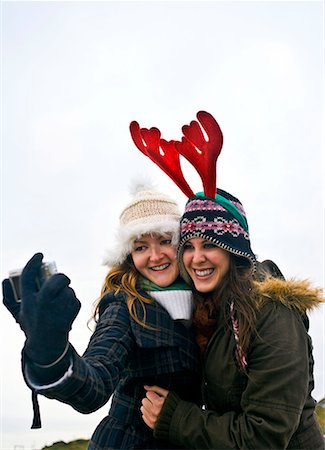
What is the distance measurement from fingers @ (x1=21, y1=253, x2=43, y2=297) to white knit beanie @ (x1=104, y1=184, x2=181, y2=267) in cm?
125

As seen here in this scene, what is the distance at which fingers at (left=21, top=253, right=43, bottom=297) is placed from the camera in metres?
2.15

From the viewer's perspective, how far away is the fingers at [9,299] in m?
2.33

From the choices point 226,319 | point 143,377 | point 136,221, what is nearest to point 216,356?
point 226,319

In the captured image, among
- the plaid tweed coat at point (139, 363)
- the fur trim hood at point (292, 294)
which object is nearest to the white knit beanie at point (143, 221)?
the plaid tweed coat at point (139, 363)

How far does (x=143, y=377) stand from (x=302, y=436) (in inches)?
32.4

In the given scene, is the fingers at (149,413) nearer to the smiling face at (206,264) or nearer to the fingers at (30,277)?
the smiling face at (206,264)

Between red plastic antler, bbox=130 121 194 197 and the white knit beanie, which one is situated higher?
red plastic antler, bbox=130 121 194 197

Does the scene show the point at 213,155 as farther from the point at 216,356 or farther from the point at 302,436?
the point at 302,436

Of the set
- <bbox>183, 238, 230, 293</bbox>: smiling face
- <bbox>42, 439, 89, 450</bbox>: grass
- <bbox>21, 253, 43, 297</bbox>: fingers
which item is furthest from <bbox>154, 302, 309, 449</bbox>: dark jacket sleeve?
<bbox>42, 439, 89, 450</bbox>: grass

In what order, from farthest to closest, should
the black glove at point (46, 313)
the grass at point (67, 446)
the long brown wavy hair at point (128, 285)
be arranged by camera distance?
the grass at point (67, 446) → the long brown wavy hair at point (128, 285) → the black glove at point (46, 313)

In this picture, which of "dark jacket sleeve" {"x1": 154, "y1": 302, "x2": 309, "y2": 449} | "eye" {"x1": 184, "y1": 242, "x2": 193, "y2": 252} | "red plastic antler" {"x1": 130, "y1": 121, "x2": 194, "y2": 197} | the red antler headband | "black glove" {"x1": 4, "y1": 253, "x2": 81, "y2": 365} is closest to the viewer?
"black glove" {"x1": 4, "y1": 253, "x2": 81, "y2": 365}

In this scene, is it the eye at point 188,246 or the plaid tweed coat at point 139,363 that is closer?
the plaid tweed coat at point 139,363

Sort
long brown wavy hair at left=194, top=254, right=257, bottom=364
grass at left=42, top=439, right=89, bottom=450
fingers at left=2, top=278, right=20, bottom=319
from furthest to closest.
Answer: grass at left=42, top=439, right=89, bottom=450
long brown wavy hair at left=194, top=254, right=257, bottom=364
fingers at left=2, top=278, right=20, bottom=319

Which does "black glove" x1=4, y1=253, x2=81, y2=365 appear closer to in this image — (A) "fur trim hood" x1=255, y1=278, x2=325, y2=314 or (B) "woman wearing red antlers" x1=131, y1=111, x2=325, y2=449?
(B) "woman wearing red antlers" x1=131, y1=111, x2=325, y2=449
